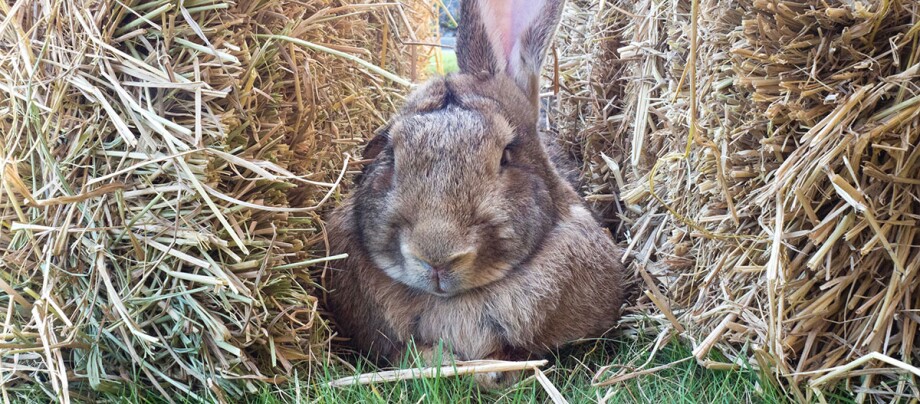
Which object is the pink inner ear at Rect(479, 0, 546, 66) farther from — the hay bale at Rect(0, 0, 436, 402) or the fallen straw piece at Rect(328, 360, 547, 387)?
the fallen straw piece at Rect(328, 360, 547, 387)

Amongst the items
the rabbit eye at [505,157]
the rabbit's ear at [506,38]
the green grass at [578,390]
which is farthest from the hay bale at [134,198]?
the rabbit's ear at [506,38]

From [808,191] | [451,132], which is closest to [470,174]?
A: [451,132]

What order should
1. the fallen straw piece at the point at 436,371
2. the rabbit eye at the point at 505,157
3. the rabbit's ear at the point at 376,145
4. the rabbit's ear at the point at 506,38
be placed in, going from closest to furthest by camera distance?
the fallen straw piece at the point at 436,371, the rabbit eye at the point at 505,157, the rabbit's ear at the point at 376,145, the rabbit's ear at the point at 506,38

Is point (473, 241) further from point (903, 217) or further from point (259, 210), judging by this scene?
point (903, 217)

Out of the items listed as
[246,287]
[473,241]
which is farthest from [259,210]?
[473,241]

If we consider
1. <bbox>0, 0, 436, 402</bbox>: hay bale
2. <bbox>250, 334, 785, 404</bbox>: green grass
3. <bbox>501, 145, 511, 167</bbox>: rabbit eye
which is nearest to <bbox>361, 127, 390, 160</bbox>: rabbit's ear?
<bbox>501, 145, 511, 167</bbox>: rabbit eye

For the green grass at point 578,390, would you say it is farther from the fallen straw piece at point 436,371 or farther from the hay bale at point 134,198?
the hay bale at point 134,198

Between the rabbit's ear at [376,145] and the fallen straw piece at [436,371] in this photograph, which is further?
the rabbit's ear at [376,145]
